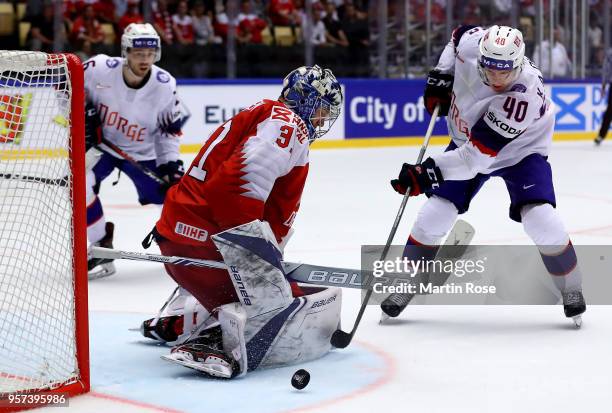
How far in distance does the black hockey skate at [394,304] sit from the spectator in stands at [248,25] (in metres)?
7.22

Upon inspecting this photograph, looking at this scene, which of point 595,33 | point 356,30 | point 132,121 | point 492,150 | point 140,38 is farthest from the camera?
point 595,33

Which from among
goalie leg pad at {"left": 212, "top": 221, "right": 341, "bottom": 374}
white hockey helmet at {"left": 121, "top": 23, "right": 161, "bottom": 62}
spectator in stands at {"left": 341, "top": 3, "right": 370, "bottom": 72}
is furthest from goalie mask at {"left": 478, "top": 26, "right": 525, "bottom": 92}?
spectator in stands at {"left": 341, "top": 3, "right": 370, "bottom": 72}

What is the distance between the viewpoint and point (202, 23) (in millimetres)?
10273

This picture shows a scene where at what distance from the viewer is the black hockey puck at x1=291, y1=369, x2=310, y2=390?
260 centimetres

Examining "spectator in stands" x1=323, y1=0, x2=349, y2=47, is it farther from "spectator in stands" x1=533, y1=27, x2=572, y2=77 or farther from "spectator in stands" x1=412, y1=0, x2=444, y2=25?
"spectator in stands" x1=533, y1=27, x2=572, y2=77

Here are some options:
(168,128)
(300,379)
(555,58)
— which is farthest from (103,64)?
(555,58)

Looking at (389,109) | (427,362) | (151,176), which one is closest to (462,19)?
(389,109)

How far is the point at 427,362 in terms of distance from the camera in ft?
9.85

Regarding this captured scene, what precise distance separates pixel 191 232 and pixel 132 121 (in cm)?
199

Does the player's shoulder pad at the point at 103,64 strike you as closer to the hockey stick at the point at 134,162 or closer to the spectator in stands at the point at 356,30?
the hockey stick at the point at 134,162

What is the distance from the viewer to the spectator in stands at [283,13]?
10.8 metres

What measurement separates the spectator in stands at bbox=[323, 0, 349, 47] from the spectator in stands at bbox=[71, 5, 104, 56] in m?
2.58
